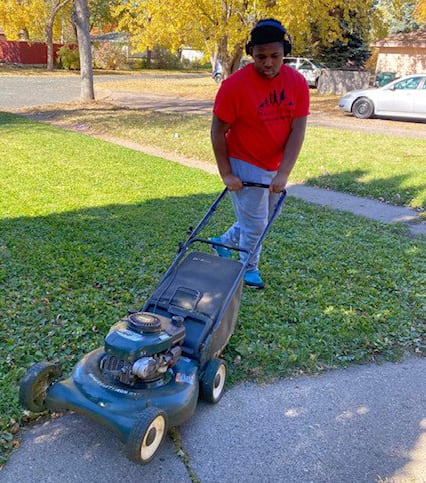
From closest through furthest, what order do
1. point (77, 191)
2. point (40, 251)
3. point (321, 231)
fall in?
point (40, 251), point (321, 231), point (77, 191)

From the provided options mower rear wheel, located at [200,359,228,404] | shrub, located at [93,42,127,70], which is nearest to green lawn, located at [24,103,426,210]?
mower rear wheel, located at [200,359,228,404]

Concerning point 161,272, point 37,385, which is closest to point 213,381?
point 37,385

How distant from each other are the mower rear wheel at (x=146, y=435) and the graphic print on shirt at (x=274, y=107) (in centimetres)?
202

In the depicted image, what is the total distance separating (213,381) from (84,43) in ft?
54.3

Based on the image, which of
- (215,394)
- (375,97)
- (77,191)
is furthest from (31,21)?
(215,394)

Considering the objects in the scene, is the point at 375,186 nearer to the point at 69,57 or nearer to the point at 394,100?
the point at 394,100

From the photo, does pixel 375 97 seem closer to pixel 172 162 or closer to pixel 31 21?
pixel 172 162

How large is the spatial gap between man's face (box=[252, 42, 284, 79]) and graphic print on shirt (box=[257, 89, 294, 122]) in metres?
0.13

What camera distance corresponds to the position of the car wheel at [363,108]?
1630 cm

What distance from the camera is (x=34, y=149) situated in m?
9.81

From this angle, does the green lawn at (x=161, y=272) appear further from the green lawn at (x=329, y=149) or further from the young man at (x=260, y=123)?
the young man at (x=260, y=123)

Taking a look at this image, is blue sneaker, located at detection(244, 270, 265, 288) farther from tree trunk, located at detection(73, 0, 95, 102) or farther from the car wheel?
tree trunk, located at detection(73, 0, 95, 102)

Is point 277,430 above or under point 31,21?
under

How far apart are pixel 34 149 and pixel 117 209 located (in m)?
4.37
